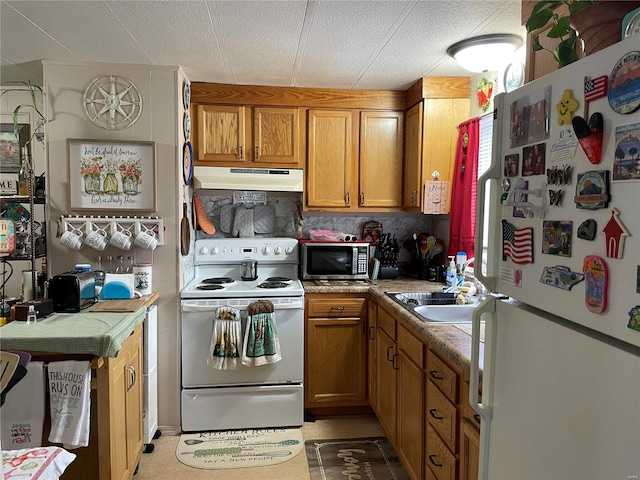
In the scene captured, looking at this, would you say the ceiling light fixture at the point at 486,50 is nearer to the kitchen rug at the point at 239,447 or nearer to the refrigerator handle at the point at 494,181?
the refrigerator handle at the point at 494,181

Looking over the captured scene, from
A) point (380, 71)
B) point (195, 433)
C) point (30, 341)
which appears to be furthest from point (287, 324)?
point (380, 71)

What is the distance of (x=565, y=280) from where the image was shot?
0.90 meters

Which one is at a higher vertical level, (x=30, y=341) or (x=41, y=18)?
(x=41, y=18)

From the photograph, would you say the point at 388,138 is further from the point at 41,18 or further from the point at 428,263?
the point at 41,18

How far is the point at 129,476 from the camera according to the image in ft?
6.82

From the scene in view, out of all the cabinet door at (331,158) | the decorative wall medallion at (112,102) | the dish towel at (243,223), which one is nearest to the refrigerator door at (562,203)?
the cabinet door at (331,158)

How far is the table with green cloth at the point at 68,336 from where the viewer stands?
1.71m

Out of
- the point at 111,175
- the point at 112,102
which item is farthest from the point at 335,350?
the point at 112,102

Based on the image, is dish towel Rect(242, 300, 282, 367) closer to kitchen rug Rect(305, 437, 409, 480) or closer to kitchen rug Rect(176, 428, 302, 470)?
kitchen rug Rect(176, 428, 302, 470)

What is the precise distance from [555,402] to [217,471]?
78.8 inches

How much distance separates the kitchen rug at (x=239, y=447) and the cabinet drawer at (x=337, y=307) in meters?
0.77

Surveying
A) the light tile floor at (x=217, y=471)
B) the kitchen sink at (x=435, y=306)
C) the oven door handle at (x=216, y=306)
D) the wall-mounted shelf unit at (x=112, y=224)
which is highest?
the wall-mounted shelf unit at (x=112, y=224)

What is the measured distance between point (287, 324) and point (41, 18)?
202 centimetres

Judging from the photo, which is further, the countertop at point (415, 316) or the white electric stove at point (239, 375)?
the white electric stove at point (239, 375)
